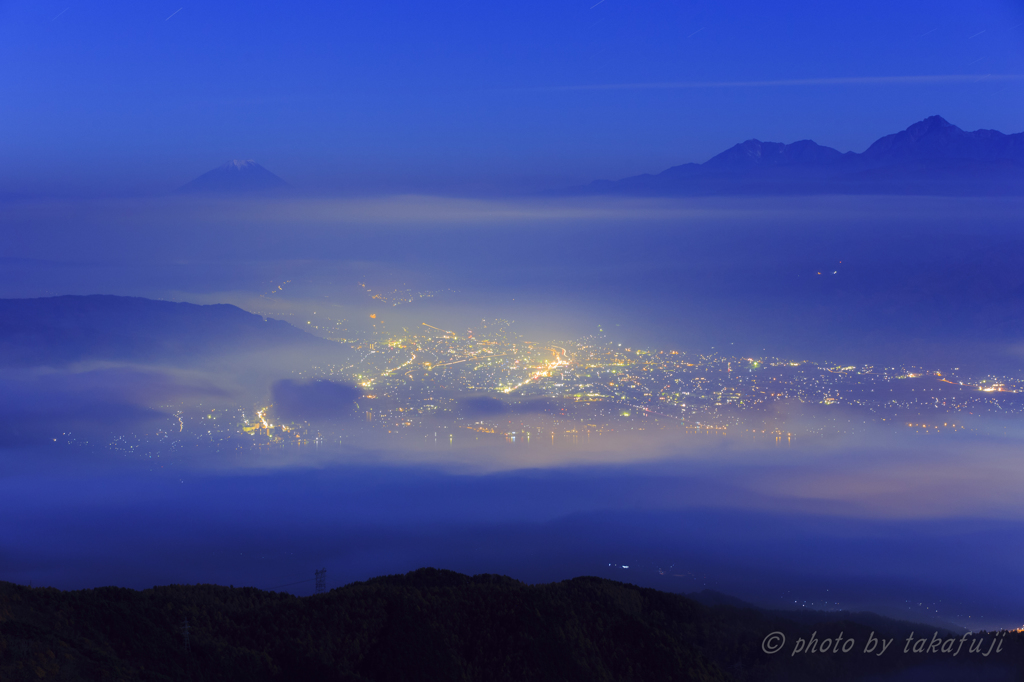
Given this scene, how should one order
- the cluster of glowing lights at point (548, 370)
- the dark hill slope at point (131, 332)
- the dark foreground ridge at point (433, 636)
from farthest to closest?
the dark hill slope at point (131, 332), the cluster of glowing lights at point (548, 370), the dark foreground ridge at point (433, 636)

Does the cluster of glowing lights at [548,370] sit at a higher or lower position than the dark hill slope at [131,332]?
lower

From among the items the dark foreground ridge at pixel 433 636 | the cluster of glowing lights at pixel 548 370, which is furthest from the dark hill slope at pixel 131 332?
the dark foreground ridge at pixel 433 636

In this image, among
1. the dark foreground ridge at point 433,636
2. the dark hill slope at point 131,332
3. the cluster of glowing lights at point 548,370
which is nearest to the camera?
the dark foreground ridge at point 433,636

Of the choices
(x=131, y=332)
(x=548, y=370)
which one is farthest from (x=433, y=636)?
(x=131, y=332)

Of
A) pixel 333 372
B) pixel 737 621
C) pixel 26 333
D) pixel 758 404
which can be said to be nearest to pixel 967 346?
pixel 758 404

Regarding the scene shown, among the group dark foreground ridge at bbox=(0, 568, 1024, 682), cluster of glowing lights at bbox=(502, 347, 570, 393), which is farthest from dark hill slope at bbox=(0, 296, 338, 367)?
dark foreground ridge at bbox=(0, 568, 1024, 682)

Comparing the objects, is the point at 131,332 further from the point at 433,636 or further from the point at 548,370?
the point at 433,636

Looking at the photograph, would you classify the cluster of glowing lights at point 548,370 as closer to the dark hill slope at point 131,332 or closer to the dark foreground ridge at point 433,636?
the dark hill slope at point 131,332
